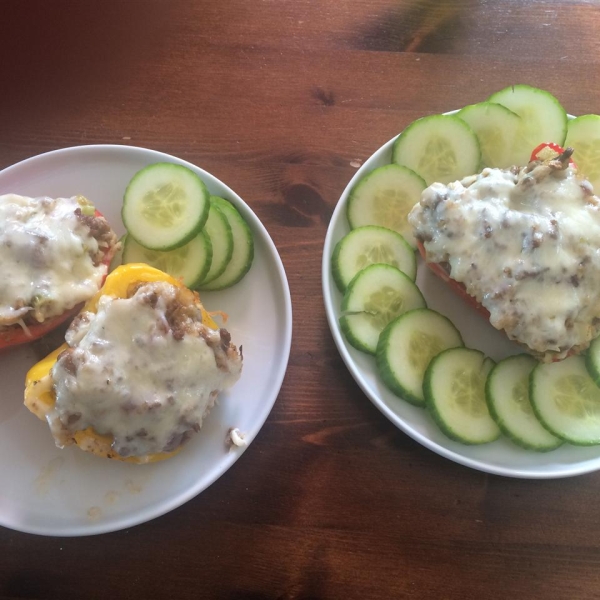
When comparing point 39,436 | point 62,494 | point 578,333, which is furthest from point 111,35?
point 578,333

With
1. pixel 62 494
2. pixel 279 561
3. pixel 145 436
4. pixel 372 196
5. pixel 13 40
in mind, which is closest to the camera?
pixel 145 436

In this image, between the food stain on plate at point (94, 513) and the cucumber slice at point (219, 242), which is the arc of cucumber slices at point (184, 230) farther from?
the food stain on plate at point (94, 513)

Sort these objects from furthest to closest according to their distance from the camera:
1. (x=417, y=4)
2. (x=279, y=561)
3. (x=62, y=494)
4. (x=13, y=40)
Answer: (x=417, y=4)
(x=13, y=40)
(x=279, y=561)
(x=62, y=494)

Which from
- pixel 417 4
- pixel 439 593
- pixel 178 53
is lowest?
pixel 439 593

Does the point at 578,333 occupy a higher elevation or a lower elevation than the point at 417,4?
lower

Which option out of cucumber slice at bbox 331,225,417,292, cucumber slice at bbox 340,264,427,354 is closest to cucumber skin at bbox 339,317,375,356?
cucumber slice at bbox 340,264,427,354

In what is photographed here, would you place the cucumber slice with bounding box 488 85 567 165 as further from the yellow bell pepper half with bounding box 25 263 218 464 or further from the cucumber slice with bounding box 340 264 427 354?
the yellow bell pepper half with bounding box 25 263 218 464

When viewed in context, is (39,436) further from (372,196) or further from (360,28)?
(360,28)
